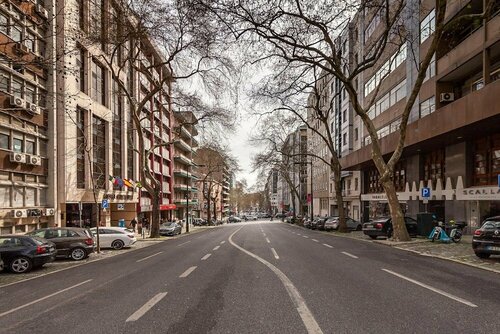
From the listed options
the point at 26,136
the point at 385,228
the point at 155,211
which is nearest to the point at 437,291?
the point at 385,228

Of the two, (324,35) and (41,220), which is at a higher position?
(324,35)

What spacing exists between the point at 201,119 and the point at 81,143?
9.74 m

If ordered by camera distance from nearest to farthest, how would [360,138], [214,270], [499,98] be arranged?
[214,270] < [499,98] < [360,138]

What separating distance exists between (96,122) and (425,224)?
2804cm

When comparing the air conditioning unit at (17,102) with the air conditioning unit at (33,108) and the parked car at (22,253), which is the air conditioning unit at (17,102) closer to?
the air conditioning unit at (33,108)

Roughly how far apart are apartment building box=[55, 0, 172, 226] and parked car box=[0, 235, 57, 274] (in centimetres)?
582

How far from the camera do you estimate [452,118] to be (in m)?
20.5

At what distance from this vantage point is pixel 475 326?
17.8 feet

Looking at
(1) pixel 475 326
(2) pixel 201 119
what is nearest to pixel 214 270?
(1) pixel 475 326

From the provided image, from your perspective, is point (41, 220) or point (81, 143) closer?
point (41, 220)

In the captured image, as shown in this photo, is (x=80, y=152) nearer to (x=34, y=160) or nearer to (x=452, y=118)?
(x=34, y=160)

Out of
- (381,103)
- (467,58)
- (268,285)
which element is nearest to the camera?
(268,285)

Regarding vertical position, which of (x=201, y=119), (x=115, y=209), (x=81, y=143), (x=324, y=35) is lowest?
(x=115, y=209)

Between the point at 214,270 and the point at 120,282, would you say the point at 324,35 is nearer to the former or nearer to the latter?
the point at 214,270
